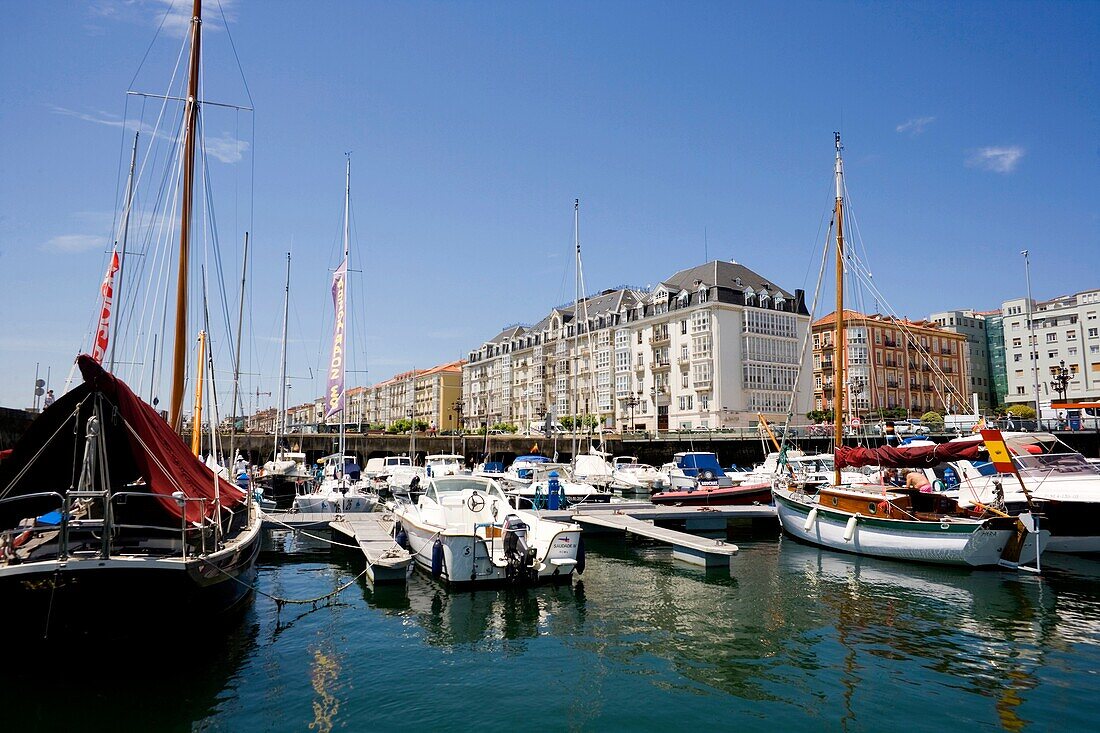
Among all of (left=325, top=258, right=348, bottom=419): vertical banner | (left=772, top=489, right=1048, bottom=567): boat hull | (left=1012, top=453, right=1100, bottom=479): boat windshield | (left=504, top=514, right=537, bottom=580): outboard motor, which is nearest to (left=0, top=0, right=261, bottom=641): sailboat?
(left=504, top=514, right=537, bottom=580): outboard motor

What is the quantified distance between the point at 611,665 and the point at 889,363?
9528 cm

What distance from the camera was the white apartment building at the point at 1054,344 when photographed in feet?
319

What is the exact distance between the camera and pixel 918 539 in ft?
74.0

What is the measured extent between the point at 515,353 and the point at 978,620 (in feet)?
337

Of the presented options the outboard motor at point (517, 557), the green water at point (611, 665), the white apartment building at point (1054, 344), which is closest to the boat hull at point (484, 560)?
the outboard motor at point (517, 557)

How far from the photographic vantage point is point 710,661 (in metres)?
13.1

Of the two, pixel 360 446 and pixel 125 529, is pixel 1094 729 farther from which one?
pixel 360 446

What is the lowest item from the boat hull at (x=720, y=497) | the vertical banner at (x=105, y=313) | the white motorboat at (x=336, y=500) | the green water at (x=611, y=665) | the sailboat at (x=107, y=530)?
the green water at (x=611, y=665)

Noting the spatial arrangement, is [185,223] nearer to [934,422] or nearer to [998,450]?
[998,450]

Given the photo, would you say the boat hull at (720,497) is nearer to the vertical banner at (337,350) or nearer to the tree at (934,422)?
the vertical banner at (337,350)

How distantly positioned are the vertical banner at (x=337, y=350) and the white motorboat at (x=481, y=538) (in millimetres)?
8192

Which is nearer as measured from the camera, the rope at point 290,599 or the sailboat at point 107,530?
the sailboat at point 107,530

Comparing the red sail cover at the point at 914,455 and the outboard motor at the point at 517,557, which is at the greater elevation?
the red sail cover at the point at 914,455

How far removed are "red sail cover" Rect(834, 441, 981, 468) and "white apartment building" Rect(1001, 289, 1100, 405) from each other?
8046 cm
